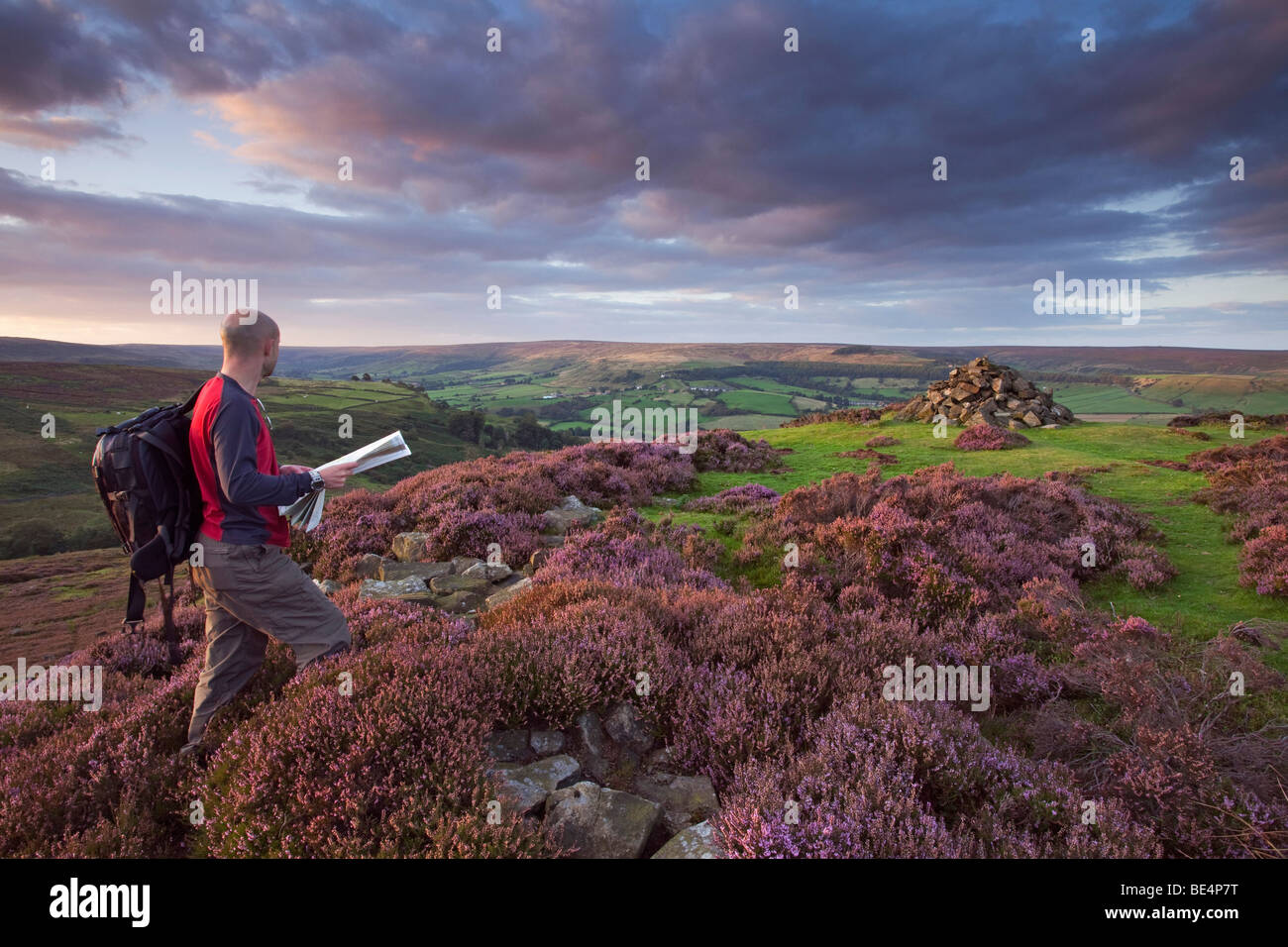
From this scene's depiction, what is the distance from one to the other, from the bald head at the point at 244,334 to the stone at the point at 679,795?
14.0 feet

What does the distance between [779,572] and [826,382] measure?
128 metres

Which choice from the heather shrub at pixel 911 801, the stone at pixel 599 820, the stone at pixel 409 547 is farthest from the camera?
the stone at pixel 409 547

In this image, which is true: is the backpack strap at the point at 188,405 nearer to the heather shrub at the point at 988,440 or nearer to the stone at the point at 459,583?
the stone at the point at 459,583

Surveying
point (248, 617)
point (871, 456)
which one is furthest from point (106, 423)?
point (248, 617)

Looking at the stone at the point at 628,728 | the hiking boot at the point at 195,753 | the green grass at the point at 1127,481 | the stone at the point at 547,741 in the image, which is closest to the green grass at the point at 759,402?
the green grass at the point at 1127,481

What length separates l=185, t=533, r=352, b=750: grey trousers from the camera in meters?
4.13

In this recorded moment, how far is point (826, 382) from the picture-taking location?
417 ft

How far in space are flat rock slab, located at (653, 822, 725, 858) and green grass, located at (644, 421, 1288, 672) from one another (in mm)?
4824

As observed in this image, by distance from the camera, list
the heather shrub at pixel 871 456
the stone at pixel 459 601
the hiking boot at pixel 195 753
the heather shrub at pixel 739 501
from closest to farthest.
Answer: the hiking boot at pixel 195 753 → the stone at pixel 459 601 → the heather shrub at pixel 739 501 → the heather shrub at pixel 871 456

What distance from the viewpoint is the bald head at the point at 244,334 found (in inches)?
159

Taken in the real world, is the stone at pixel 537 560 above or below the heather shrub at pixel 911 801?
above

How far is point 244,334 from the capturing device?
13.4 feet

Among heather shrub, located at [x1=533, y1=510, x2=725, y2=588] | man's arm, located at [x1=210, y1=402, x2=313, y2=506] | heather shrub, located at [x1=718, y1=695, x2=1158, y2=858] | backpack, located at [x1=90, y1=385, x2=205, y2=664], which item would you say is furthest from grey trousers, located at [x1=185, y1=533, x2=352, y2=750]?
heather shrub, located at [x1=718, y1=695, x2=1158, y2=858]
